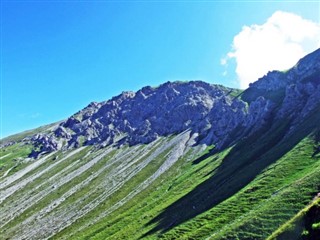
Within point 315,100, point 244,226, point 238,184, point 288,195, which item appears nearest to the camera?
point 244,226

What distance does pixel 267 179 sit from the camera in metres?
79.7

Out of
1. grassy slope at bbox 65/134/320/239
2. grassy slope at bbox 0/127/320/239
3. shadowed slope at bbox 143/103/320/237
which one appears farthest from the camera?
shadowed slope at bbox 143/103/320/237

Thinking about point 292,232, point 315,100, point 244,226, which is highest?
point 315,100

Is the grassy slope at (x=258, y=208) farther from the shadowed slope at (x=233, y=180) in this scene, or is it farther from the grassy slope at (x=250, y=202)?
the shadowed slope at (x=233, y=180)

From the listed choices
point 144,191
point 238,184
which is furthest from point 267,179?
point 144,191

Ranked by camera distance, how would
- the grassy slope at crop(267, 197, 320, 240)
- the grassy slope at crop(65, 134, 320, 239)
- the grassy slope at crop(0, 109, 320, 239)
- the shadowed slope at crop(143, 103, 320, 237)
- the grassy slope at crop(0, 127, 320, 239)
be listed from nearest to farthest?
the grassy slope at crop(267, 197, 320, 240), the grassy slope at crop(65, 134, 320, 239), the grassy slope at crop(0, 127, 320, 239), the grassy slope at crop(0, 109, 320, 239), the shadowed slope at crop(143, 103, 320, 237)

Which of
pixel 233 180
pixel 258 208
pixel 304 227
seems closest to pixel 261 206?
pixel 258 208

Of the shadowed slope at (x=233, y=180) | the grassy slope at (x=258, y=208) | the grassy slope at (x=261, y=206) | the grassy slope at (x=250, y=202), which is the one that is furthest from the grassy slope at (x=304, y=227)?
the shadowed slope at (x=233, y=180)

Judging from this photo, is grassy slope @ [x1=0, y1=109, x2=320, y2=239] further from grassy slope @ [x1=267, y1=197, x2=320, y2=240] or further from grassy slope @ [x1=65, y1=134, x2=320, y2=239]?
grassy slope @ [x1=267, y1=197, x2=320, y2=240]

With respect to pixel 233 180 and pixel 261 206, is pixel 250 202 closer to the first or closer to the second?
pixel 261 206

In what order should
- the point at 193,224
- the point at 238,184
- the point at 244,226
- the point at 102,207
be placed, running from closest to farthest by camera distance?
1. the point at 244,226
2. the point at 193,224
3. the point at 238,184
4. the point at 102,207

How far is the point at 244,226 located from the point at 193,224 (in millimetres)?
22086

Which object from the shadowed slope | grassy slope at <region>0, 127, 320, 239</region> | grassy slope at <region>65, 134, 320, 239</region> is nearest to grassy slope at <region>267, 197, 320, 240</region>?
grassy slope at <region>65, 134, 320, 239</region>

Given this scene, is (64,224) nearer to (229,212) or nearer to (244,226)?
(229,212)
